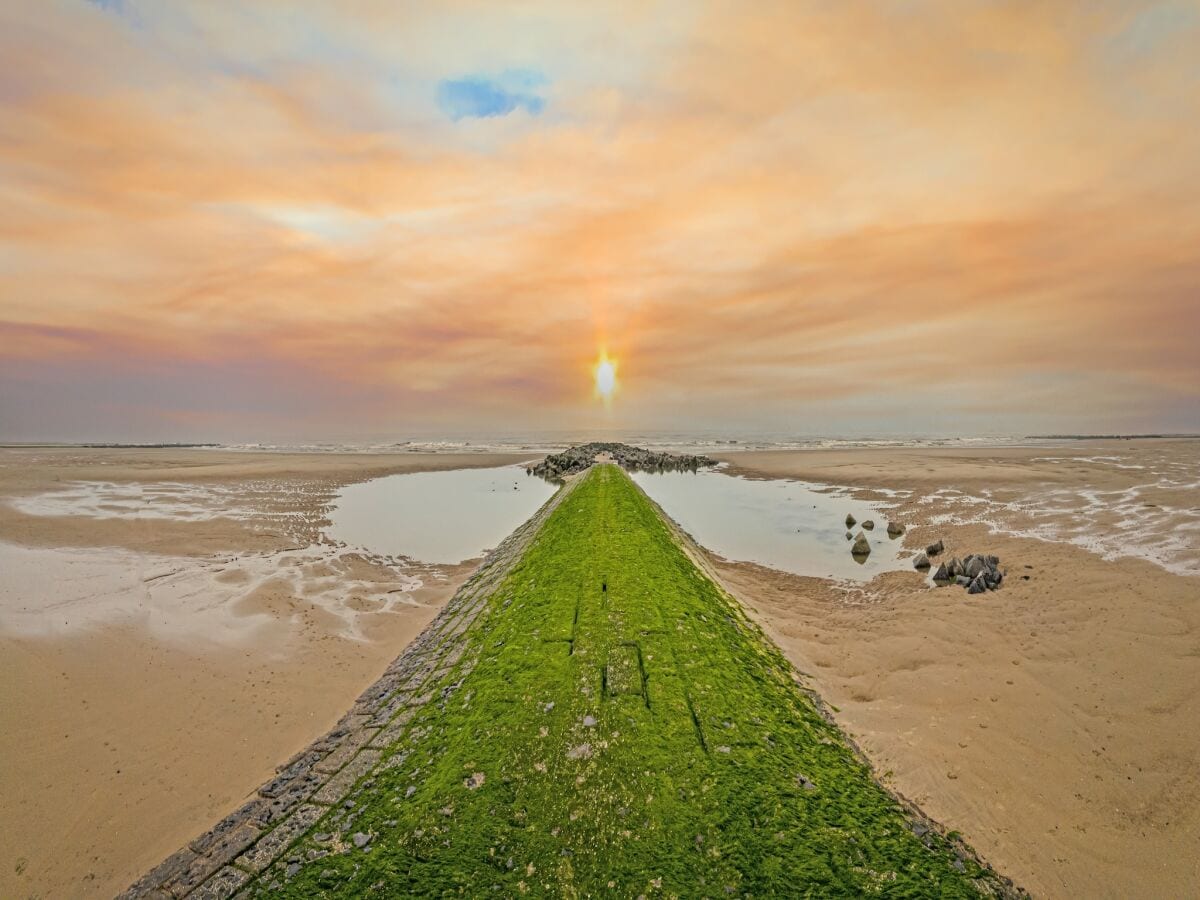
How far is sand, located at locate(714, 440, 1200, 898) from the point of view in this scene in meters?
6.23

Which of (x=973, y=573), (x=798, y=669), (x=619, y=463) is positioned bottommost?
(x=798, y=669)

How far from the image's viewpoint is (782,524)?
26.8m

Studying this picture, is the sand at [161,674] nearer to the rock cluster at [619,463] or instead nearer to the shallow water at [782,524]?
the shallow water at [782,524]

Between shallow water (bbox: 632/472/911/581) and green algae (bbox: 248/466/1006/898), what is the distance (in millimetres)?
11302

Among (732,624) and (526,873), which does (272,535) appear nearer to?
(732,624)

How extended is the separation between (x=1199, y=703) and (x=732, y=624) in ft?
26.4

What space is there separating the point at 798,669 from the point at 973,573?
9219mm

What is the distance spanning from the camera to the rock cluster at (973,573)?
589 inches

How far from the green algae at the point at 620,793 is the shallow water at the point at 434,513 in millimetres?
13117

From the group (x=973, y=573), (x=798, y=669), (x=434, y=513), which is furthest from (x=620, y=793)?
(x=434, y=513)

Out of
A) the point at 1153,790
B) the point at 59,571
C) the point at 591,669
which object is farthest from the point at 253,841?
the point at 59,571

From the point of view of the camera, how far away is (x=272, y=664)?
1120cm

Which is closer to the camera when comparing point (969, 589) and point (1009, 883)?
point (1009, 883)

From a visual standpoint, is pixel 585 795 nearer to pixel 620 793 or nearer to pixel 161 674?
pixel 620 793
